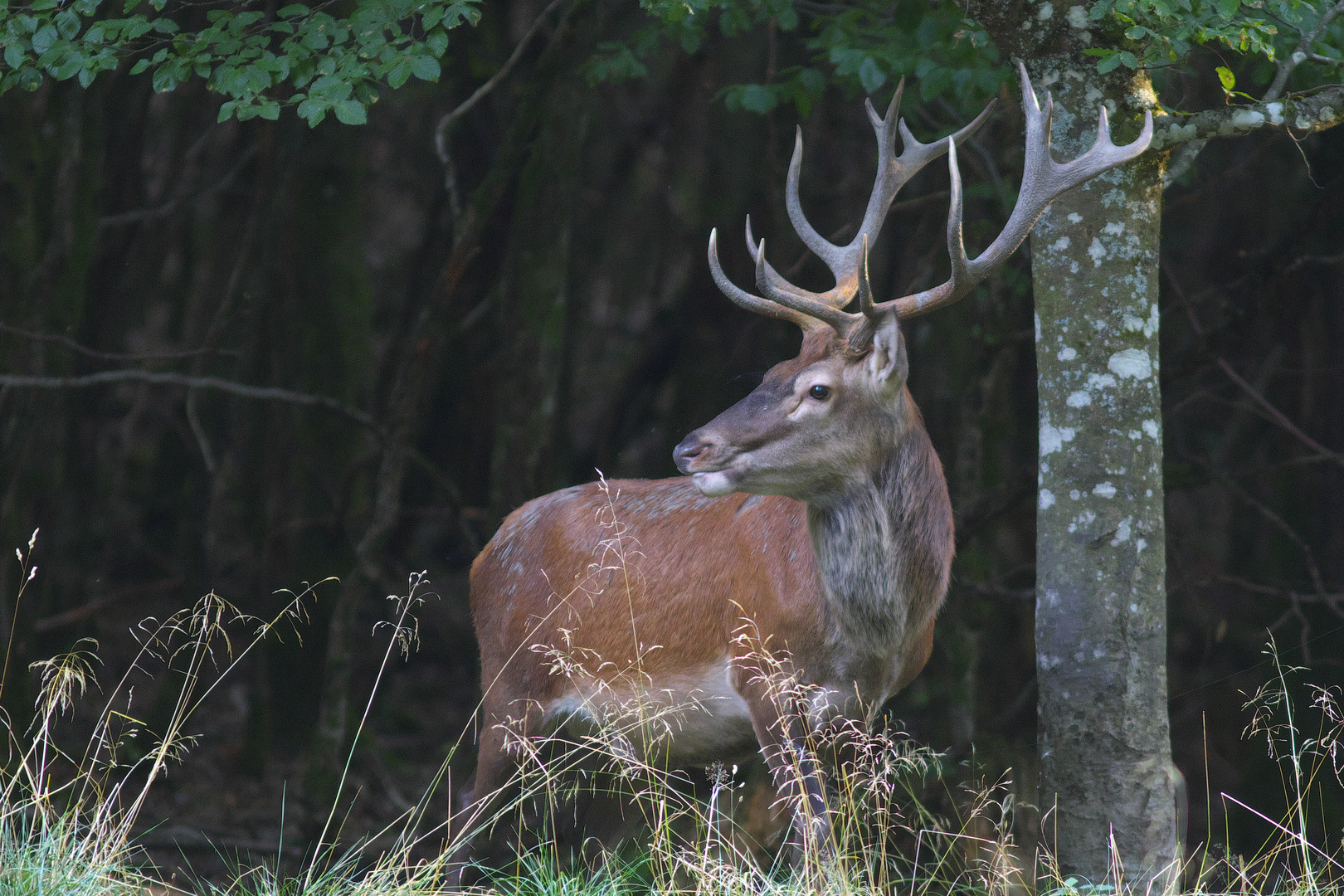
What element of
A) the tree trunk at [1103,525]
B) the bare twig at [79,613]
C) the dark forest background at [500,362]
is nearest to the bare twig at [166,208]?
the dark forest background at [500,362]

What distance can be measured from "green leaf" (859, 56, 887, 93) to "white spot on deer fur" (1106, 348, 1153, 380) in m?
1.54

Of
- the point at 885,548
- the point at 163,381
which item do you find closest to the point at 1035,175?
the point at 885,548

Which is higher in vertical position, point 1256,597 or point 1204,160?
point 1204,160

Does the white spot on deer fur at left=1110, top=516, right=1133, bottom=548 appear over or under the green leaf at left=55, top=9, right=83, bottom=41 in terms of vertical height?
under

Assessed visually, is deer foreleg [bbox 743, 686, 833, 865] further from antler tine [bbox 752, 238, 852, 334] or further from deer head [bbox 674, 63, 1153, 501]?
antler tine [bbox 752, 238, 852, 334]

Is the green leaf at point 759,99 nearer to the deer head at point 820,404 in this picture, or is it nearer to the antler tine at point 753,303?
the deer head at point 820,404

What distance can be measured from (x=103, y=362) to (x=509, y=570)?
4766 millimetres

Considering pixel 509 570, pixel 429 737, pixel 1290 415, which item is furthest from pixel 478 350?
pixel 1290 415

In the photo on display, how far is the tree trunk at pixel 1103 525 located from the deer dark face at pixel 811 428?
512 mm

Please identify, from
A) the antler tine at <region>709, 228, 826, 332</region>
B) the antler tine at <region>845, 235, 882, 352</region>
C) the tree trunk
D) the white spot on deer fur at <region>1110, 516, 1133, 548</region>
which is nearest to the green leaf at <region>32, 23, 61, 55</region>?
the antler tine at <region>709, 228, 826, 332</region>

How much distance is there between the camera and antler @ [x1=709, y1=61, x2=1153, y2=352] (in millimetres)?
3469

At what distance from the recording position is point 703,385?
810cm

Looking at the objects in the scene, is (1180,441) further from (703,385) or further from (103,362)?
(103,362)

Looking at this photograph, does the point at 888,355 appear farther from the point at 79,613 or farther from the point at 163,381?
the point at 79,613
